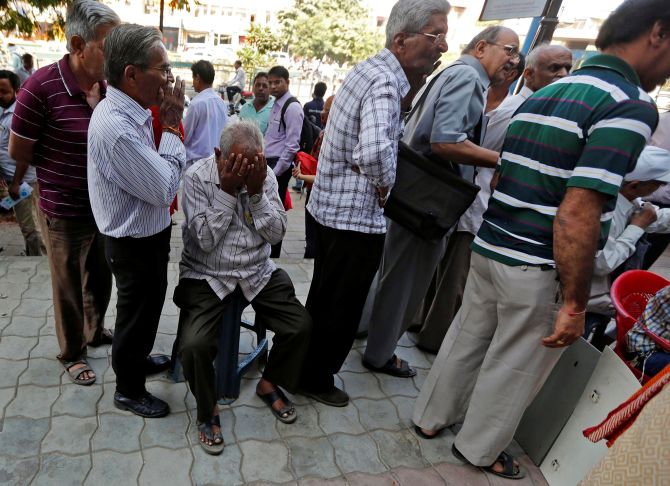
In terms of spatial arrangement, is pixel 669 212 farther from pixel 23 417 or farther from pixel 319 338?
pixel 23 417

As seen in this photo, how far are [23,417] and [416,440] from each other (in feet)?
6.36

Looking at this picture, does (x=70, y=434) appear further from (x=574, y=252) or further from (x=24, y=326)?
(x=574, y=252)

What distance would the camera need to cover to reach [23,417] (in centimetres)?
206

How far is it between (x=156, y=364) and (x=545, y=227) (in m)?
2.14

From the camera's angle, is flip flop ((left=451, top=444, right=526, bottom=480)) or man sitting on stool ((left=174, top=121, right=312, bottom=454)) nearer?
man sitting on stool ((left=174, top=121, right=312, bottom=454))

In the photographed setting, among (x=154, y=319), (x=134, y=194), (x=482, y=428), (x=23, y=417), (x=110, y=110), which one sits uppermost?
(x=110, y=110)

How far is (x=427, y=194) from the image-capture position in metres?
2.20

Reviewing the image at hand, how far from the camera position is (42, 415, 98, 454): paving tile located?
1.94 m

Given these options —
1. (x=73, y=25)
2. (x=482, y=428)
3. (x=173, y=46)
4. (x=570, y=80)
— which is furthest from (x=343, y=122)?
(x=173, y=46)

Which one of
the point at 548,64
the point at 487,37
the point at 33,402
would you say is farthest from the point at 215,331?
the point at 548,64

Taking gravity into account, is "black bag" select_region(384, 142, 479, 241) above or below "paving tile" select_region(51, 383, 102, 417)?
above

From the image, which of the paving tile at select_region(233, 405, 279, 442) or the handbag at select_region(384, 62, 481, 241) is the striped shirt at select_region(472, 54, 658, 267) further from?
the paving tile at select_region(233, 405, 279, 442)

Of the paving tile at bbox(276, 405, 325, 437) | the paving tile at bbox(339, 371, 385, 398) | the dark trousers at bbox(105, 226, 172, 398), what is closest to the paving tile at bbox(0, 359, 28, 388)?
the dark trousers at bbox(105, 226, 172, 398)

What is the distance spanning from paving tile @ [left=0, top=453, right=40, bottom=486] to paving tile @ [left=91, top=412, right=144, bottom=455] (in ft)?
0.75
